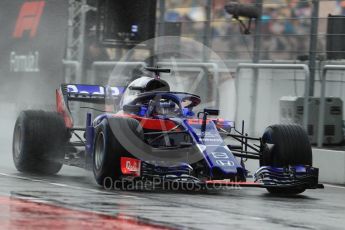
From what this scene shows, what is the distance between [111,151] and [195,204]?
1507mm

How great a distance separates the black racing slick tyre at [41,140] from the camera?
470 inches

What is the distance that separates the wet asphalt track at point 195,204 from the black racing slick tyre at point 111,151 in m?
0.17

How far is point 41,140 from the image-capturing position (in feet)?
39.1

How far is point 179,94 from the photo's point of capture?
11148 millimetres

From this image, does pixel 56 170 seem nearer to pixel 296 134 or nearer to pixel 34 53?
pixel 296 134

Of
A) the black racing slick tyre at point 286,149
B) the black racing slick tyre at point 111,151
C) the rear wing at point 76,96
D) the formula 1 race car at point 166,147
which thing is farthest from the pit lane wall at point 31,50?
the black racing slick tyre at point 286,149

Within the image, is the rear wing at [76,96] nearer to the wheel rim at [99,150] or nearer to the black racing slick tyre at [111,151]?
the wheel rim at [99,150]

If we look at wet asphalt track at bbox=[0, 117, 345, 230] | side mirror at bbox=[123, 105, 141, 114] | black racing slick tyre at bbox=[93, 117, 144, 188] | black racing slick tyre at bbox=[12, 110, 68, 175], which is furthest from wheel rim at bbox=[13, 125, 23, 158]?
black racing slick tyre at bbox=[93, 117, 144, 188]

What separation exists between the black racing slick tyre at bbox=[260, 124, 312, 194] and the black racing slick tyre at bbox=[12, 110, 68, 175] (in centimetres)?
282

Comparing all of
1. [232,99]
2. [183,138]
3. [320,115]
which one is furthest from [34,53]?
[183,138]

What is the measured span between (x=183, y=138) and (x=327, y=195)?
2024 mm

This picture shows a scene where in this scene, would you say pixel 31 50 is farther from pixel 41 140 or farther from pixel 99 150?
pixel 99 150

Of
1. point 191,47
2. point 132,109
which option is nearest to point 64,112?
point 132,109

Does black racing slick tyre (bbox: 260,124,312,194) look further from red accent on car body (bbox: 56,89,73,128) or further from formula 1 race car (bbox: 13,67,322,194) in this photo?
red accent on car body (bbox: 56,89,73,128)
